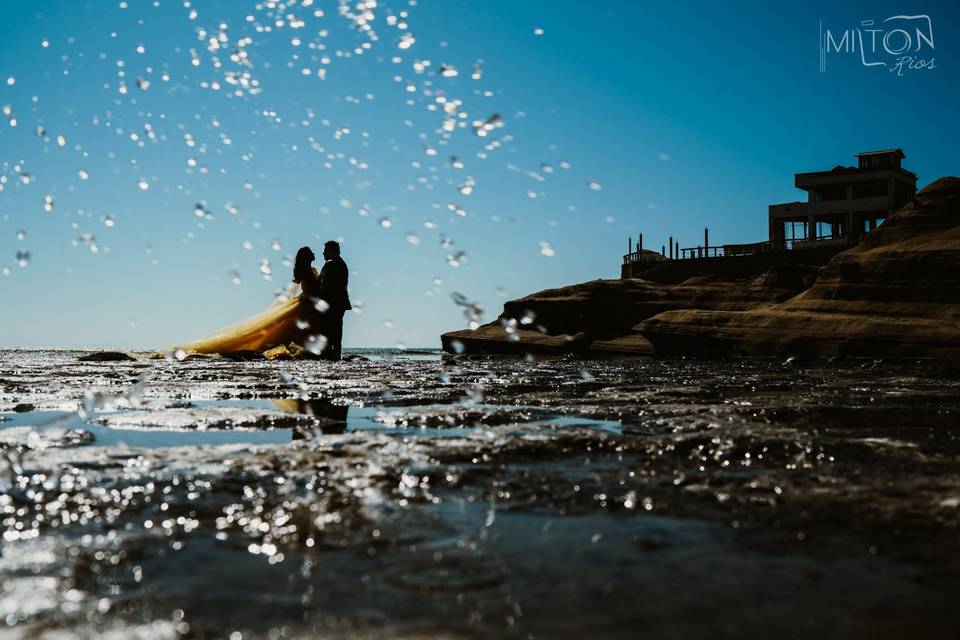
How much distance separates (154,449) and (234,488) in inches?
40.9

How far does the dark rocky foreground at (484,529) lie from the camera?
4.64 ft

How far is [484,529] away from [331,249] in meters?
15.5

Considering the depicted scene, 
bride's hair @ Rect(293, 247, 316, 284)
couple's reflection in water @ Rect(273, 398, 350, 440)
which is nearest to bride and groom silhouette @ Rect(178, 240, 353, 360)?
bride's hair @ Rect(293, 247, 316, 284)

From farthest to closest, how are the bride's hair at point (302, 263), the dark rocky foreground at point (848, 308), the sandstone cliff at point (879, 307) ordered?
the dark rocky foreground at point (848, 308), the sandstone cliff at point (879, 307), the bride's hair at point (302, 263)

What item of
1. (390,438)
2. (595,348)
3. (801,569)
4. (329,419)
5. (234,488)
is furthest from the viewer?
(595,348)

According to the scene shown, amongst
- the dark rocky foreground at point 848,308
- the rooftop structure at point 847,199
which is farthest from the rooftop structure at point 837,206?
the dark rocky foreground at point 848,308

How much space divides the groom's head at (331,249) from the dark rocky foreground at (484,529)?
42.2ft

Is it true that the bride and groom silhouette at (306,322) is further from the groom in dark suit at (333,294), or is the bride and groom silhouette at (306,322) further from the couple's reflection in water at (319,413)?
the couple's reflection in water at (319,413)

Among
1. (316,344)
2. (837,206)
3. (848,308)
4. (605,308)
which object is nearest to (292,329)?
(316,344)

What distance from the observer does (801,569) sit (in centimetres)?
168

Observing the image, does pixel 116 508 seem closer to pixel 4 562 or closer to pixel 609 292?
pixel 4 562

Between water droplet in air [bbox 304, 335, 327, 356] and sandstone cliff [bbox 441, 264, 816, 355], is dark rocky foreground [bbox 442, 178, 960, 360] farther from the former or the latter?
water droplet in air [bbox 304, 335, 327, 356]

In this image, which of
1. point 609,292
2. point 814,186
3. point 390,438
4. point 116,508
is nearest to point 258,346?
point 390,438

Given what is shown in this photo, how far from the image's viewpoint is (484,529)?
6.74 feet
